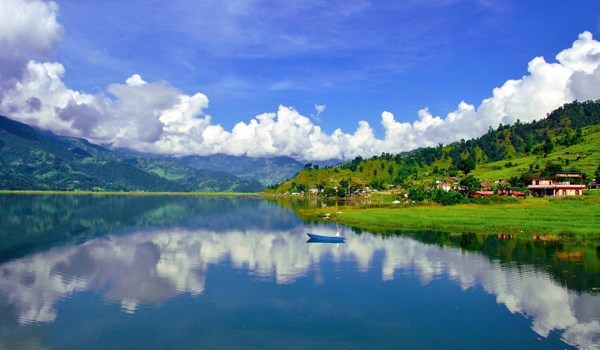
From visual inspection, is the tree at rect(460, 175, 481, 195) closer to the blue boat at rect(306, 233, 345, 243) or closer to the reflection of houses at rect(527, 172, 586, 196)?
the reflection of houses at rect(527, 172, 586, 196)

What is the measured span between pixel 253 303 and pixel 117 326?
924cm

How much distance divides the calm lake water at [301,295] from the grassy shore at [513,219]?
8.89 m

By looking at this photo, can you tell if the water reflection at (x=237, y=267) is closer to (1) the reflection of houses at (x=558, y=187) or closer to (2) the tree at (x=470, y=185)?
(1) the reflection of houses at (x=558, y=187)

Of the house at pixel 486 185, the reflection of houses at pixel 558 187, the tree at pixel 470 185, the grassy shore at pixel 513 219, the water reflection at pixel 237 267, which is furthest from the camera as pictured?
the house at pixel 486 185

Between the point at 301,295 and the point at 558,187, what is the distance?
4163 inches

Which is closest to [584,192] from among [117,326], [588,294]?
[588,294]

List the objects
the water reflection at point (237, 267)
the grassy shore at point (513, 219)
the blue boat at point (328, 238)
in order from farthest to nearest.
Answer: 1. the grassy shore at point (513, 219)
2. the blue boat at point (328, 238)
3. the water reflection at point (237, 267)

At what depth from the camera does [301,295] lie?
105 feet

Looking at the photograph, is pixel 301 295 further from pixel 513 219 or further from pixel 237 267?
pixel 513 219

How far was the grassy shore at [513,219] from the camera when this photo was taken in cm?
6084

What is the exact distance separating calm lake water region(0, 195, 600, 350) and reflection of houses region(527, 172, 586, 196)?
226 ft

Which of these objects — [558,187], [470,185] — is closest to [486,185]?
[470,185]

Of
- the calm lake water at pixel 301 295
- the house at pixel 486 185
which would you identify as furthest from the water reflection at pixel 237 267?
the house at pixel 486 185

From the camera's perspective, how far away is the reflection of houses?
110 meters
